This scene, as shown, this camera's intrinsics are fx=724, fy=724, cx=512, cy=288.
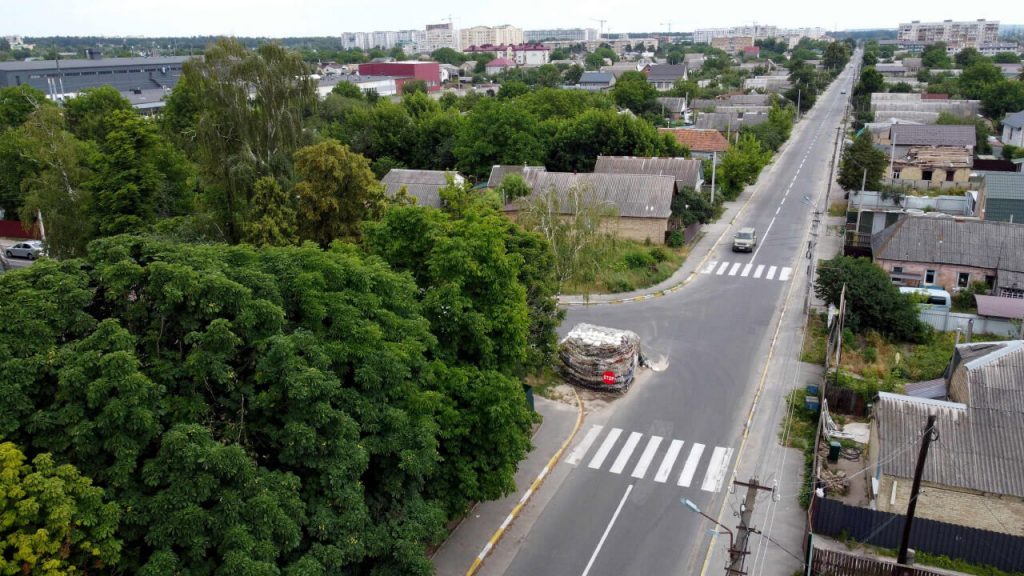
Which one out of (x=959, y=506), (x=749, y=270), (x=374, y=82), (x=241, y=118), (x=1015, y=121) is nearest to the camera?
(x=959, y=506)

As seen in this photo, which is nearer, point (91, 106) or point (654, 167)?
point (654, 167)

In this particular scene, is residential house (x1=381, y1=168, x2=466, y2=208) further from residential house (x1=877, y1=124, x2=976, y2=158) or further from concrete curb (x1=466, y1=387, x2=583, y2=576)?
residential house (x1=877, y1=124, x2=976, y2=158)

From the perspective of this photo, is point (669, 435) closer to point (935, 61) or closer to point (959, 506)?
point (959, 506)

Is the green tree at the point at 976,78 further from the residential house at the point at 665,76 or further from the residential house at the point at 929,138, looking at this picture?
the residential house at the point at 665,76

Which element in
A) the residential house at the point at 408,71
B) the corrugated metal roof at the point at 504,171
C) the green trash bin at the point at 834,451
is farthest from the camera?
the residential house at the point at 408,71

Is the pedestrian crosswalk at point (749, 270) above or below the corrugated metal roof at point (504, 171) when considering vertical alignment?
below

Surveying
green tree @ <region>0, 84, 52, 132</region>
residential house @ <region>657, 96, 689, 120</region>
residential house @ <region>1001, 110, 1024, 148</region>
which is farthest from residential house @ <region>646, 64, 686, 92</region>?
green tree @ <region>0, 84, 52, 132</region>

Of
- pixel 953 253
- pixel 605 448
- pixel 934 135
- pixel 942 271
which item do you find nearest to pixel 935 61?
pixel 934 135

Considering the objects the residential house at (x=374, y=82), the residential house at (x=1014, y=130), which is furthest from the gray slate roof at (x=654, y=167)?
the residential house at (x=374, y=82)
